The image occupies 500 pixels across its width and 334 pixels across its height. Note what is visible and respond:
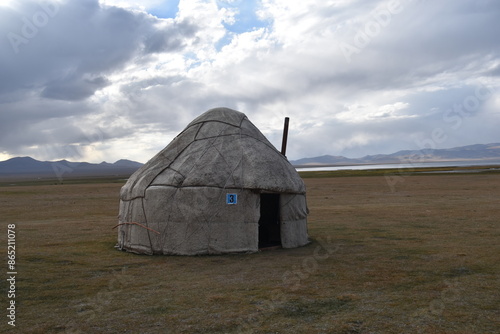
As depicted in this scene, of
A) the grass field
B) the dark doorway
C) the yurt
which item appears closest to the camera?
the grass field

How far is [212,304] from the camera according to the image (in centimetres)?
648

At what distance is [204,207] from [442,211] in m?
12.8

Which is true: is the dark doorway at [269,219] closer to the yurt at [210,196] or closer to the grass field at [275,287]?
the yurt at [210,196]

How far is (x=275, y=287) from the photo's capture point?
292 inches

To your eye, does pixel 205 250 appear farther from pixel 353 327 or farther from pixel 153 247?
Answer: pixel 353 327

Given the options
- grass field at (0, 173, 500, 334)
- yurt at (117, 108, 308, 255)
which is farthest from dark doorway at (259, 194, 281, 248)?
grass field at (0, 173, 500, 334)

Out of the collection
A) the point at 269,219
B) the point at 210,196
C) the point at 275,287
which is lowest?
the point at 275,287

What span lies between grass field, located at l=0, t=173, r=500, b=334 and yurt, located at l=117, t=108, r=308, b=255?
1.54 feet

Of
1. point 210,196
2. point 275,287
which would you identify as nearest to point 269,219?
point 210,196

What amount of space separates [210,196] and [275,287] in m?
3.29

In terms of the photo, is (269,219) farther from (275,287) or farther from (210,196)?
(275,287)

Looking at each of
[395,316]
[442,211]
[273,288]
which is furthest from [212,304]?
[442,211]

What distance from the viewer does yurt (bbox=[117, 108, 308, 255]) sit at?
397 inches

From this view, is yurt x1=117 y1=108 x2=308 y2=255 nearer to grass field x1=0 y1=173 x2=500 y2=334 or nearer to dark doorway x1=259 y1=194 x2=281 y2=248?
grass field x1=0 y1=173 x2=500 y2=334
